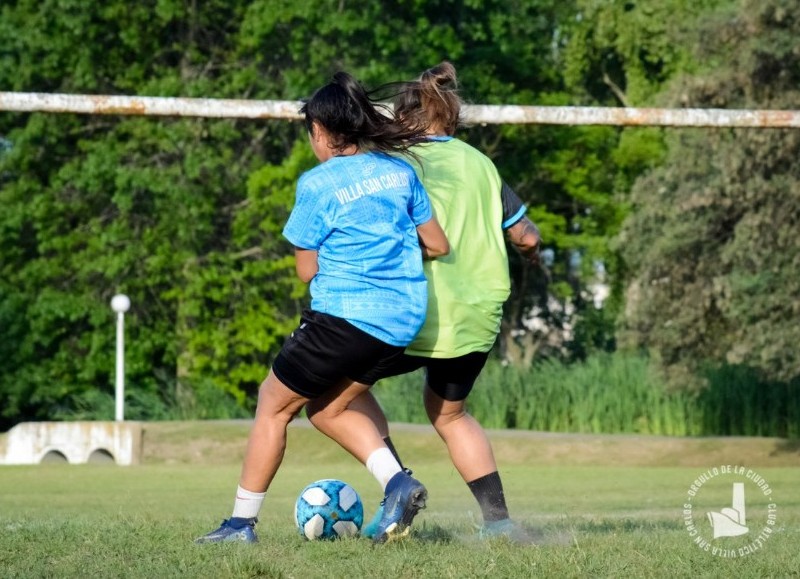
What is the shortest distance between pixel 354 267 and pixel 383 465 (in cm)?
82

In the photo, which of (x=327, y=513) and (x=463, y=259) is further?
(x=327, y=513)

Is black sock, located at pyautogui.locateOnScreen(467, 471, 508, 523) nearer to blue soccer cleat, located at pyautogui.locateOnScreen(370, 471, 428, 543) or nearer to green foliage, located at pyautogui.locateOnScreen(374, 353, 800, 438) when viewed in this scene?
blue soccer cleat, located at pyautogui.locateOnScreen(370, 471, 428, 543)

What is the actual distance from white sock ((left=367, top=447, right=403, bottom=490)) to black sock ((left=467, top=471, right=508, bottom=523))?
16.3 inches

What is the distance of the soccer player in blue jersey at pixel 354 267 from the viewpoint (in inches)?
212

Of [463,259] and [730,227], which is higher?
[730,227]

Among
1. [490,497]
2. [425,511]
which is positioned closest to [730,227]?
[425,511]

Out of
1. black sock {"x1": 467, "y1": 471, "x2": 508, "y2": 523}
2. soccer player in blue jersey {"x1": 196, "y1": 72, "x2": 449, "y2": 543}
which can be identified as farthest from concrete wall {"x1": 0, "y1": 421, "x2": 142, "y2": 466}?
soccer player in blue jersey {"x1": 196, "y1": 72, "x2": 449, "y2": 543}

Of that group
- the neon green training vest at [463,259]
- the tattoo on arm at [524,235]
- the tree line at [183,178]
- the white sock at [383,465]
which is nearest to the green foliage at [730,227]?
the tree line at [183,178]

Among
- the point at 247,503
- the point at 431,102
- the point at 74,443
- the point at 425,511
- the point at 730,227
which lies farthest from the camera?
the point at 730,227

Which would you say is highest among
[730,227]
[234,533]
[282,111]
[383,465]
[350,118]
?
[730,227]

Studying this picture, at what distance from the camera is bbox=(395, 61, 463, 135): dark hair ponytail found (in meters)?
6.07

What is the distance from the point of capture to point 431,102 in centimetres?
607

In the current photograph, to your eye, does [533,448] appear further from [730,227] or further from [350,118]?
[350,118]

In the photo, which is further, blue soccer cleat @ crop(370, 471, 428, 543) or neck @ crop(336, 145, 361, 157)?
neck @ crop(336, 145, 361, 157)
